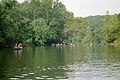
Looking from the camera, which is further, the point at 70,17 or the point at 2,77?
the point at 70,17

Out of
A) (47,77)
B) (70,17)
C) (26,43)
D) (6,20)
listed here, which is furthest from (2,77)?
(70,17)

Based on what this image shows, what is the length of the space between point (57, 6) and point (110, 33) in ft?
118

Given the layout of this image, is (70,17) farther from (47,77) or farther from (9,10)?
(47,77)

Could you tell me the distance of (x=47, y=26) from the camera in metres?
124

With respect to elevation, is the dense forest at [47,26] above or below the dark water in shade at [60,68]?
above

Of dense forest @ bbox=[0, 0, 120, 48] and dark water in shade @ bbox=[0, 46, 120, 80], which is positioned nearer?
dark water in shade @ bbox=[0, 46, 120, 80]

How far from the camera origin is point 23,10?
128750 millimetres

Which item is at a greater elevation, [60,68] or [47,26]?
[47,26]

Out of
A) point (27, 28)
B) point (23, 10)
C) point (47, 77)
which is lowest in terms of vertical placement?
point (47, 77)

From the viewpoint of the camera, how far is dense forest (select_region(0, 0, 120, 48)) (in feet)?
295

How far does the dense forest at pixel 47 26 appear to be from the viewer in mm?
90062

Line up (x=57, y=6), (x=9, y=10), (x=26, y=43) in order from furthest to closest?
(x=57, y=6), (x=26, y=43), (x=9, y=10)

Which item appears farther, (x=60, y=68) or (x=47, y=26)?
(x=47, y=26)

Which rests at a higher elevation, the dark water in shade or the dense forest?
the dense forest
